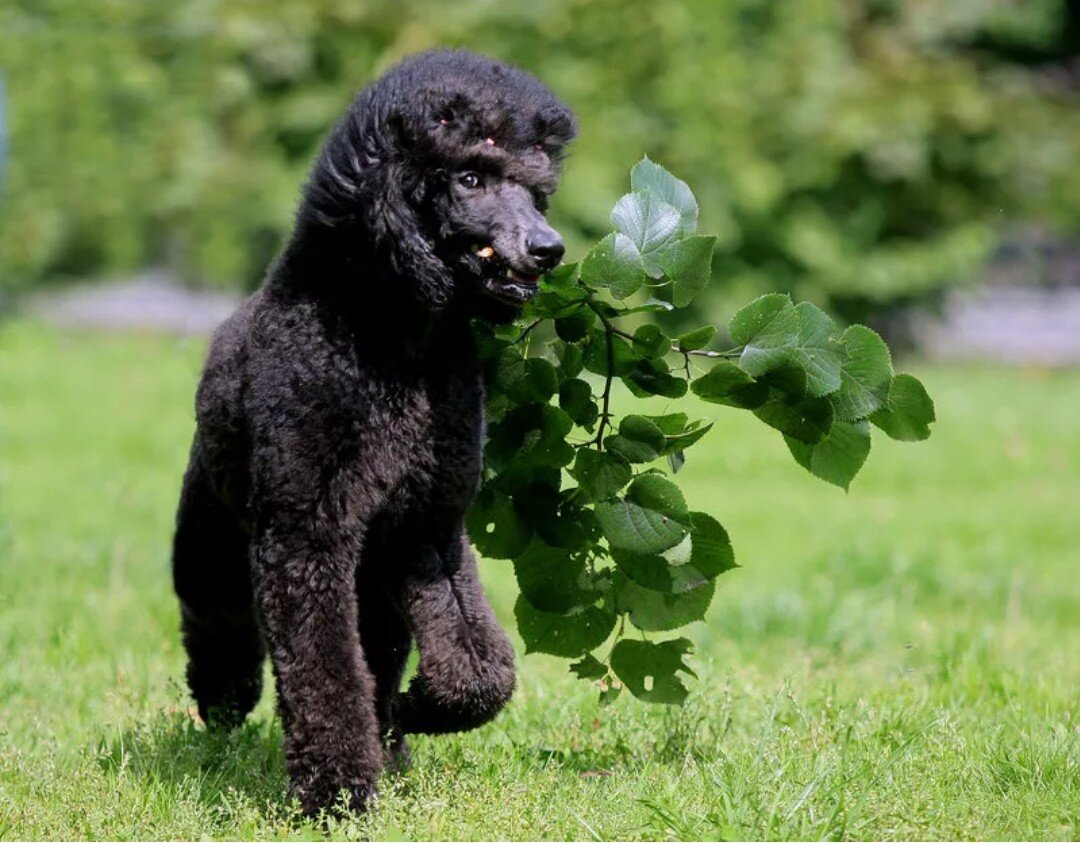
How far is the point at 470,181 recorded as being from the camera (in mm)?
3168

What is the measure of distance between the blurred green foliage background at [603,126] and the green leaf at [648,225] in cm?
861

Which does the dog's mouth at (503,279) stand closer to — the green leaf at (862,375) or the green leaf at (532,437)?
the green leaf at (532,437)

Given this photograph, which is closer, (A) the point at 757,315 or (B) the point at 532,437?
(A) the point at 757,315

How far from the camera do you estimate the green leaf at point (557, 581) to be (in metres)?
3.70

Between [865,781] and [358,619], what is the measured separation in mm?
1180

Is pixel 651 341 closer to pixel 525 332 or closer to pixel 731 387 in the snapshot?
pixel 731 387

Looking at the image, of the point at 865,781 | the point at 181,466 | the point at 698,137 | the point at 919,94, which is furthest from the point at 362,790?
the point at 919,94

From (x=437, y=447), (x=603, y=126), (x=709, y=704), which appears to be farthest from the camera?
(x=603, y=126)

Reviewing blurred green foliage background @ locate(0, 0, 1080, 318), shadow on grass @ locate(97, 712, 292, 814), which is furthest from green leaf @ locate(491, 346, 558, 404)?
blurred green foliage background @ locate(0, 0, 1080, 318)

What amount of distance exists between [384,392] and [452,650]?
571mm

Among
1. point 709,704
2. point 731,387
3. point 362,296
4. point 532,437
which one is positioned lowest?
point 709,704

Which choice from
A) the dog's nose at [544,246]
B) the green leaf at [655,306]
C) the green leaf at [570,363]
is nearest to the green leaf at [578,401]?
the green leaf at [570,363]

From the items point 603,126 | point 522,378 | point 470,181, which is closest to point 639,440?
point 522,378

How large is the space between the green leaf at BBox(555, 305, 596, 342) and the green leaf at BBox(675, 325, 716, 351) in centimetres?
22
